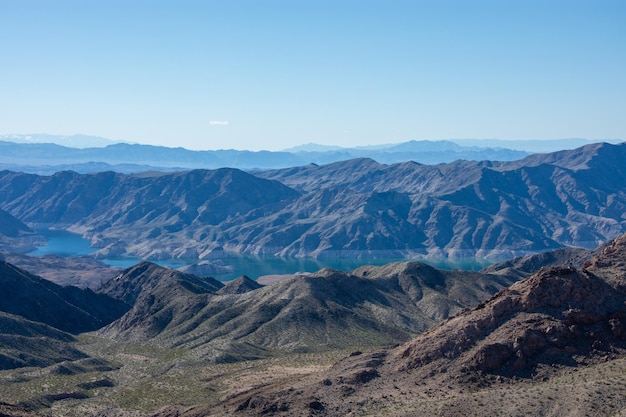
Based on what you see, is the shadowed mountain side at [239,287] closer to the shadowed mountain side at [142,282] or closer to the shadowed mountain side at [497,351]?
the shadowed mountain side at [142,282]

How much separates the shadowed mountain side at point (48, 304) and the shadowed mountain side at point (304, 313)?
8.71 metres

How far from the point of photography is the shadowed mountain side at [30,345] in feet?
352

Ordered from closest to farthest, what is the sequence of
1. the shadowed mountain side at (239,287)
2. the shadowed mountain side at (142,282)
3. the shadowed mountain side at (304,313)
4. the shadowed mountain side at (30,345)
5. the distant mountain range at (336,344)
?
the distant mountain range at (336,344) < the shadowed mountain side at (30,345) < the shadowed mountain side at (304,313) < the shadowed mountain side at (239,287) < the shadowed mountain side at (142,282)

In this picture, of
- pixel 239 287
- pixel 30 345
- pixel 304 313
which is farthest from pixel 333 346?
pixel 239 287

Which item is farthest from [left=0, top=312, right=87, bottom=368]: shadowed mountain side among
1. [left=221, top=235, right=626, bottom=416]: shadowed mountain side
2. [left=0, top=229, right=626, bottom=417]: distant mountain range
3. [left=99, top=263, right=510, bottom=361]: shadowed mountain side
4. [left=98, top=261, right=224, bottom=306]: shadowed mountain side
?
[left=98, top=261, right=224, bottom=306]: shadowed mountain side

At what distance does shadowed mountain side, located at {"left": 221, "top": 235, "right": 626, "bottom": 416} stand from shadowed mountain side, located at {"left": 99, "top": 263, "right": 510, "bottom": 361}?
44.9 meters

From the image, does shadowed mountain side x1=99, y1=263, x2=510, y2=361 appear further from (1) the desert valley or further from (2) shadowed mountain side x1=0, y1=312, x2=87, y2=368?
(2) shadowed mountain side x1=0, y1=312, x2=87, y2=368

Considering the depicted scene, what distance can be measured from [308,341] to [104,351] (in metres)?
31.4

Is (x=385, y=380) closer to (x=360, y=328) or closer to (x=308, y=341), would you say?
(x=308, y=341)

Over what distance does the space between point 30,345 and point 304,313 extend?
139 feet

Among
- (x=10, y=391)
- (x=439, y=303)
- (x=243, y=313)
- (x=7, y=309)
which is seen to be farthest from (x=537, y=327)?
(x=7, y=309)

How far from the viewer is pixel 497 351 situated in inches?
2517

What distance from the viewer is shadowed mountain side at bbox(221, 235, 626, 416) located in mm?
62625

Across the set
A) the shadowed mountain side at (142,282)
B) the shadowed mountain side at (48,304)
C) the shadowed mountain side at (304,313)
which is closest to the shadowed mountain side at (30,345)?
the shadowed mountain side at (304,313)
